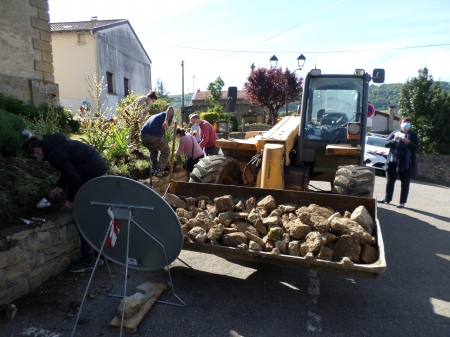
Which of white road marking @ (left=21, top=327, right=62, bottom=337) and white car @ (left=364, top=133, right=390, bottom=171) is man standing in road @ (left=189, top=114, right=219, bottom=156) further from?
white car @ (left=364, top=133, right=390, bottom=171)

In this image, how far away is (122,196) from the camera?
3.04 meters

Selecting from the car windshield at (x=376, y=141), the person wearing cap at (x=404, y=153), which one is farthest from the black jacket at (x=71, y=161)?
the car windshield at (x=376, y=141)

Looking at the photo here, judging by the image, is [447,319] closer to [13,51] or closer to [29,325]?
[29,325]

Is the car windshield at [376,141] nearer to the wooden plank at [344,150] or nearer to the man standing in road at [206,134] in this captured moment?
the man standing in road at [206,134]

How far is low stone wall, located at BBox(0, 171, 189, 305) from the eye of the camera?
338cm

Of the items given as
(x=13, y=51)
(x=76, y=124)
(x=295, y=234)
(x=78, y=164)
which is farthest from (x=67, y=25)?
(x=295, y=234)

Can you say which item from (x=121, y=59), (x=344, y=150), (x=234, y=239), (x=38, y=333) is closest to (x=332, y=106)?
(x=344, y=150)

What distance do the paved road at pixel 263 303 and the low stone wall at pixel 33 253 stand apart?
131 mm

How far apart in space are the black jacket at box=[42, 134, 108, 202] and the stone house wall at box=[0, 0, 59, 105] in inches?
257

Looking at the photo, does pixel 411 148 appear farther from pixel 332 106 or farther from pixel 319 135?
pixel 319 135

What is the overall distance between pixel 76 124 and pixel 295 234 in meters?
7.49

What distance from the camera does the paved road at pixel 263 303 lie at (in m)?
3.12

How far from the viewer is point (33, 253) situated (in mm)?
3691

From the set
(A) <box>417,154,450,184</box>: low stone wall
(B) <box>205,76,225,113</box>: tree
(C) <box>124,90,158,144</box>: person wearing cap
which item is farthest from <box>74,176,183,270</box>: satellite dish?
(B) <box>205,76,225,113</box>: tree
